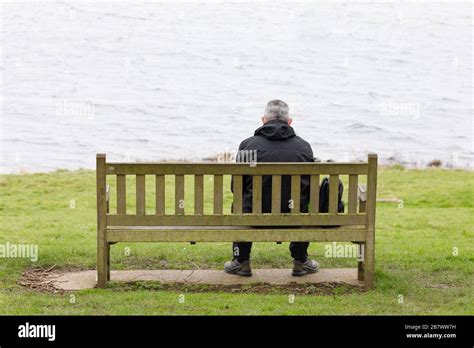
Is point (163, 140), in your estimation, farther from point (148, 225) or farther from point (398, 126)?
point (148, 225)

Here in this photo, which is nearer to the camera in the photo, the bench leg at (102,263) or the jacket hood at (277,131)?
the bench leg at (102,263)

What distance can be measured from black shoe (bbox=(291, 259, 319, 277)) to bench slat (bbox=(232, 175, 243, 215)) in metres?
0.95

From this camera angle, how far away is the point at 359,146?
29109 millimetres

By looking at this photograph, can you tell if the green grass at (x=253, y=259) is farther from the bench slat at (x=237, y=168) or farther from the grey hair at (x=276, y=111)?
the grey hair at (x=276, y=111)

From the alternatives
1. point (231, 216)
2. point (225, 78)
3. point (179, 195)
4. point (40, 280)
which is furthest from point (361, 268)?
point (225, 78)

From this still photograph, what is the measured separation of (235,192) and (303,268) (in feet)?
3.86

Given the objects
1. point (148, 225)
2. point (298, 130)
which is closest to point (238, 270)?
point (148, 225)

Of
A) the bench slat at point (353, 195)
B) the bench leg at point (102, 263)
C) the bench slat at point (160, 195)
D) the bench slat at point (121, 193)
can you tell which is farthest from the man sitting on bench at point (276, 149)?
the bench leg at point (102, 263)

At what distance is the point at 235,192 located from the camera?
7230 mm

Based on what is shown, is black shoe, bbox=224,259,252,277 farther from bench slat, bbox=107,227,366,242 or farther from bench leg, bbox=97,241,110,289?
bench leg, bbox=97,241,110,289

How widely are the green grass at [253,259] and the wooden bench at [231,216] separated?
18.4 inches

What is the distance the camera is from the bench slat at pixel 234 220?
718 centimetres

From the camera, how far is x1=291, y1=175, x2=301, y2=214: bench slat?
720 centimetres

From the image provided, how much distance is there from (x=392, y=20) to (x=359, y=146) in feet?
84.7
